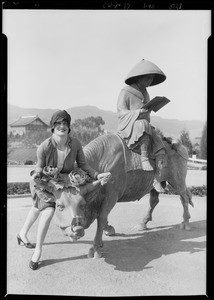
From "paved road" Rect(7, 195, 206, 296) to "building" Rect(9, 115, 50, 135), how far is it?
65.2 inches

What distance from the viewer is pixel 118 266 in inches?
145

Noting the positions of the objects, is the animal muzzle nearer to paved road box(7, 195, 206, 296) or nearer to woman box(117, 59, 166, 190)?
paved road box(7, 195, 206, 296)

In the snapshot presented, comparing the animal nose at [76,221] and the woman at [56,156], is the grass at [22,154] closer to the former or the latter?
the woman at [56,156]

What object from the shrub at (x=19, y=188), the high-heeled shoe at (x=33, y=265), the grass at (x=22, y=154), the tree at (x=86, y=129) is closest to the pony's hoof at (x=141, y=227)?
the high-heeled shoe at (x=33, y=265)

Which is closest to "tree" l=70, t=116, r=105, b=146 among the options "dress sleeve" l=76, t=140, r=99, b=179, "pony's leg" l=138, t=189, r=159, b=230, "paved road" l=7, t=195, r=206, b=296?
"pony's leg" l=138, t=189, r=159, b=230

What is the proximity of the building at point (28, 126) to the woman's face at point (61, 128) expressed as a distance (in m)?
1.92

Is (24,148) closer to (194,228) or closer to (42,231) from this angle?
(42,231)

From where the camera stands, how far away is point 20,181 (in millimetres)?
8016

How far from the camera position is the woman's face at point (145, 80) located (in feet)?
14.3

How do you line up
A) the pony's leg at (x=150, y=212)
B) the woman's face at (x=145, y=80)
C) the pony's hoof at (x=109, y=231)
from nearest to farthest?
the woman's face at (x=145, y=80), the pony's hoof at (x=109, y=231), the pony's leg at (x=150, y=212)

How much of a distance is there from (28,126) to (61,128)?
9.72 feet
